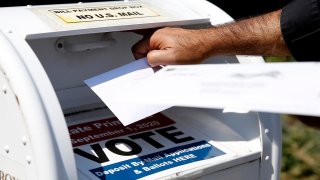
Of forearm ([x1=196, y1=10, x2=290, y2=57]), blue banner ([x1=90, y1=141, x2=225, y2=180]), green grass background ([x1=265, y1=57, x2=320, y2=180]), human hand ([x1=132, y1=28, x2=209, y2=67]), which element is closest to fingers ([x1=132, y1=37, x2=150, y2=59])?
human hand ([x1=132, y1=28, x2=209, y2=67])

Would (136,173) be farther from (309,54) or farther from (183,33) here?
(309,54)

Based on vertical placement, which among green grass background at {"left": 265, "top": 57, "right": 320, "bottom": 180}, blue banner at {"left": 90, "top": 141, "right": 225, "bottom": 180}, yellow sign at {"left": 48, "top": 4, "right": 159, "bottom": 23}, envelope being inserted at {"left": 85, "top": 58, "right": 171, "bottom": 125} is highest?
yellow sign at {"left": 48, "top": 4, "right": 159, "bottom": 23}

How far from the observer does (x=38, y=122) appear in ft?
4.49

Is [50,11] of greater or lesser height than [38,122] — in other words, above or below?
above

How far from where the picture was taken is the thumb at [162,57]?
1695mm

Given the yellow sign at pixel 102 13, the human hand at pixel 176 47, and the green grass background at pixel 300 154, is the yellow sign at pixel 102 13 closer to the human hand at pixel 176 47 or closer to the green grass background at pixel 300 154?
the human hand at pixel 176 47

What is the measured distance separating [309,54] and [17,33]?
90cm

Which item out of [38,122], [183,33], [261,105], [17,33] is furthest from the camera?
[183,33]

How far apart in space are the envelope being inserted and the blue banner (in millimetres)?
152

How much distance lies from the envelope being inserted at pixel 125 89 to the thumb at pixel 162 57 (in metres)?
0.03

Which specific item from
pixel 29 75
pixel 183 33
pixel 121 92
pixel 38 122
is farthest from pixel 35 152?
pixel 183 33

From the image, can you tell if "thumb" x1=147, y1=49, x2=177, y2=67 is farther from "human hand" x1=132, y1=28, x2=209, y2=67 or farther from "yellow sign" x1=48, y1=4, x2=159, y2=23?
"yellow sign" x1=48, y1=4, x2=159, y2=23

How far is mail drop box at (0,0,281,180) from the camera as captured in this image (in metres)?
1.40

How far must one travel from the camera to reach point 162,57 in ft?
5.56
